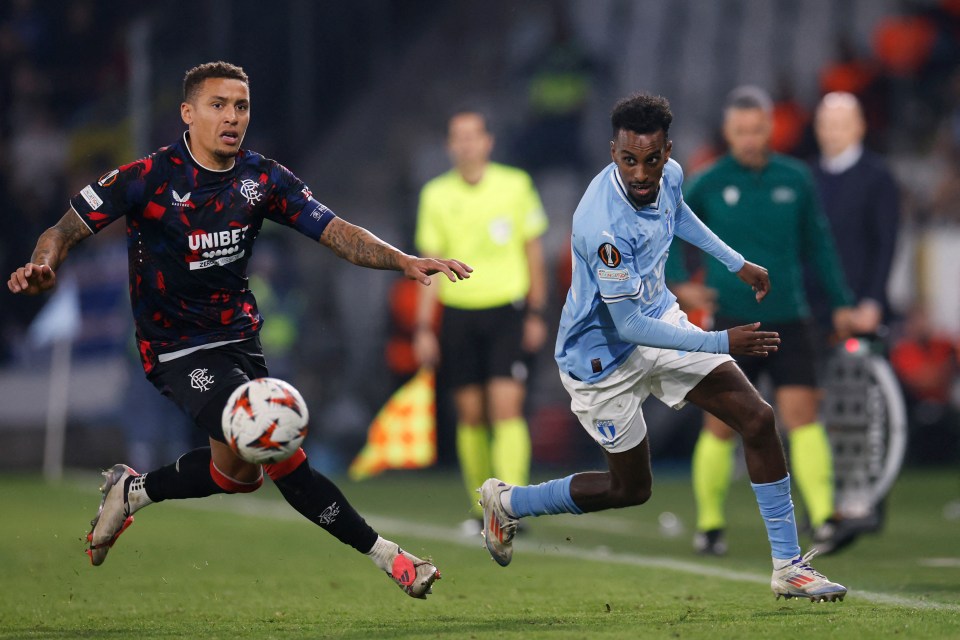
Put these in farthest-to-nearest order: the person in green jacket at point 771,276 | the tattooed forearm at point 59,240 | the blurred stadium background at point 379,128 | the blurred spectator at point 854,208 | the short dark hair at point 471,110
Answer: the short dark hair at point 471,110 < the blurred stadium background at point 379,128 < the blurred spectator at point 854,208 < the person in green jacket at point 771,276 < the tattooed forearm at point 59,240

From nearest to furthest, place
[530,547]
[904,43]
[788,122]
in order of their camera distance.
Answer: [530,547]
[788,122]
[904,43]

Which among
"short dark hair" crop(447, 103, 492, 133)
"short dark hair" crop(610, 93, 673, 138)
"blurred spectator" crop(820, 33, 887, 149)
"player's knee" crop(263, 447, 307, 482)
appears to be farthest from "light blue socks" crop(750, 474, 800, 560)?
"short dark hair" crop(447, 103, 492, 133)

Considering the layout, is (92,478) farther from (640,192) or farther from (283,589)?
(640,192)

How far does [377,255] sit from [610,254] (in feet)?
2.69

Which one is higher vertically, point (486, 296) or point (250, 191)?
point (250, 191)

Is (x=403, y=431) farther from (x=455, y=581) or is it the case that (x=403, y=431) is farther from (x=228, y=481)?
(x=228, y=481)

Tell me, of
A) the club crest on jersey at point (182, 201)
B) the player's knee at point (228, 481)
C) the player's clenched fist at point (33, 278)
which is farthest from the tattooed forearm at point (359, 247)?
the player's clenched fist at point (33, 278)

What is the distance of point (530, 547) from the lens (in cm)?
839

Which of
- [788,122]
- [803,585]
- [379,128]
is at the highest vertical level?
[788,122]

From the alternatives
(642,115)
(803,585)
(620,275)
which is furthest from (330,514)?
(642,115)

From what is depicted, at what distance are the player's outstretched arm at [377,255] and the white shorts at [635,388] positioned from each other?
0.73 meters

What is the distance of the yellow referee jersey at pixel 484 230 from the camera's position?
364 inches

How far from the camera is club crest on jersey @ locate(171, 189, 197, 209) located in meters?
Result: 5.67

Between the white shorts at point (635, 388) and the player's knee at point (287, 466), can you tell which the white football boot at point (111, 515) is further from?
the white shorts at point (635, 388)
